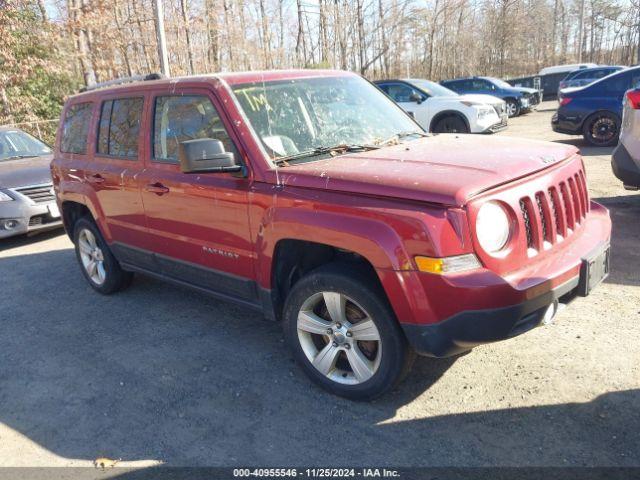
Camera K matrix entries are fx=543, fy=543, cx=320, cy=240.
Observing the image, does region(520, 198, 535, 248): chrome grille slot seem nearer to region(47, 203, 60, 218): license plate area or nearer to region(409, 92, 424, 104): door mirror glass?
region(47, 203, 60, 218): license plate area

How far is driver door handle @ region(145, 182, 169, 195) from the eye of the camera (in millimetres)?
Result: 4086

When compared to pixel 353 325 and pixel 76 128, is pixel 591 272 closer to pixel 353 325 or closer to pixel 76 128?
pixel 353 325

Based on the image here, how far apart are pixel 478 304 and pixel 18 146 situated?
904cm

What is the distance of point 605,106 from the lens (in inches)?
456

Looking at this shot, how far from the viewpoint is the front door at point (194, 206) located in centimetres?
362

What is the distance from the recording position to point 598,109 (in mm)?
11664

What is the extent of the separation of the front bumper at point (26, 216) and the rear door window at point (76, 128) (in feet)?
8.26

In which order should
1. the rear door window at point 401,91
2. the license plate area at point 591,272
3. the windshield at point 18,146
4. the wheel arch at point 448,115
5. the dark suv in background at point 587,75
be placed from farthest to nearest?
the dark suv in background at point 587,75, the rear door window at point 401,91, the wheel arch at point 448,115, the windshield at point 18,146, the license plate area at point 591,272

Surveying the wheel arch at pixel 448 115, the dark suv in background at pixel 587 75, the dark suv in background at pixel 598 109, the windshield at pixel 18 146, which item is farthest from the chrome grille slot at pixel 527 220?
the dark suv in background at pixel 587 75

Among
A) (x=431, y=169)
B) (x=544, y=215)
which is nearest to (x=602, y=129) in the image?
(x=544, y=215)

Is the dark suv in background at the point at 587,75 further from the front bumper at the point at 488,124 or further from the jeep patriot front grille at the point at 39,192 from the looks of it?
the jeep patriot front grille at the point at 39,192

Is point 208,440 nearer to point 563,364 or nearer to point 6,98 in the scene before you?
point 563,364

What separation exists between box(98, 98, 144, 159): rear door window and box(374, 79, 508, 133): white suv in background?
29.4 ft

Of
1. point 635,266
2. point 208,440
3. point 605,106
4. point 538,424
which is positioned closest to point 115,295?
point 208,440
